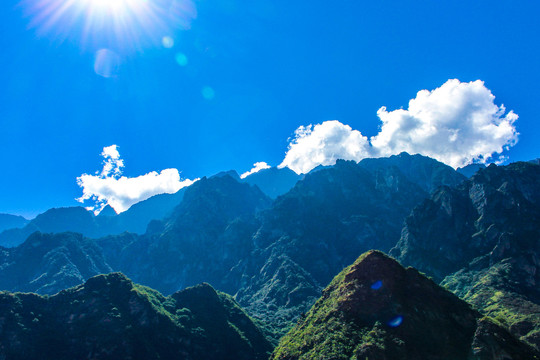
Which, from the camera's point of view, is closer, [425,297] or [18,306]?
[425,297]

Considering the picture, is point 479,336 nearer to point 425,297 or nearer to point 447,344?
point 447,344

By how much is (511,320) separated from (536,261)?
7552cm

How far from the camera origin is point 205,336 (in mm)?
160250

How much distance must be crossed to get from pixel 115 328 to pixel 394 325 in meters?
111

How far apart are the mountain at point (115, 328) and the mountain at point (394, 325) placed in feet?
224

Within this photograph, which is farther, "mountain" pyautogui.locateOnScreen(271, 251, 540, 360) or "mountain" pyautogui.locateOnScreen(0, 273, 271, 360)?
"mountain" pyautogui.locateOnScreen(0, 273, 271, 360)

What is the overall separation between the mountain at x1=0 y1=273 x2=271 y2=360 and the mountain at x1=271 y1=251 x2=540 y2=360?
2692 inches

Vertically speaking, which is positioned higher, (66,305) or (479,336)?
(66,305)

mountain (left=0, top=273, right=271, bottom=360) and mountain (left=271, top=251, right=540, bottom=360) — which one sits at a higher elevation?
mountain (left=0, top=273, right=271, bottom=360)

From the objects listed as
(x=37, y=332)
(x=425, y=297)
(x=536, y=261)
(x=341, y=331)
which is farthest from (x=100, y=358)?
Result: (x=536, y=261)

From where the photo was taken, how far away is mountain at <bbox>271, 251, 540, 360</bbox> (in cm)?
7019

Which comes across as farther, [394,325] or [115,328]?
[115,328]

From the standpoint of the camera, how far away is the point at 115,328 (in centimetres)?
13675

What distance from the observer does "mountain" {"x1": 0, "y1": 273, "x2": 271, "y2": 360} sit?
5084 inches
